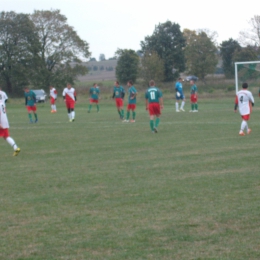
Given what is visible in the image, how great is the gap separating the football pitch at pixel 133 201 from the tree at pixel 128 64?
194ft

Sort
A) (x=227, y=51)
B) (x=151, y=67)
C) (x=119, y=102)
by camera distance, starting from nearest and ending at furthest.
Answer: (x=119, y=102)
(x=151, y=67)
(x=227, y=51)

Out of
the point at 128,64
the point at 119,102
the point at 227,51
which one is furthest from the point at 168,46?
the point at 119,102

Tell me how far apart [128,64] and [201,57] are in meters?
13.8

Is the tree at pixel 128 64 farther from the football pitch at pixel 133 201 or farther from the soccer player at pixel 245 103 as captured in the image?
the football pitch at pixel 133 201

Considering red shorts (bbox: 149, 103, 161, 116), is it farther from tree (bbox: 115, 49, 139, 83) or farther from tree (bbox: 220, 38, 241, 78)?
tree (bbox: 220, 38, 241, 78)

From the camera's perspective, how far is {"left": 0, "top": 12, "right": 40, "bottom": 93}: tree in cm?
6956

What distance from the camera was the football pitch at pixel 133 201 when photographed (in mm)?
5746

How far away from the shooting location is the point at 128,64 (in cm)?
7388

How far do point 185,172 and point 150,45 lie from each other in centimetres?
6910

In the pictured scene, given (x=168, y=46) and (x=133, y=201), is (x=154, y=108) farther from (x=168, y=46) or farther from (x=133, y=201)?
(x=168, y=46)

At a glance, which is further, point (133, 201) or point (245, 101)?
point (245, 101)

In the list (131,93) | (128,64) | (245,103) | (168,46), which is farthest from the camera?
(168,46)

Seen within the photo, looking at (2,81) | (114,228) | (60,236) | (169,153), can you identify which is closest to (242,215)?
(114,228)

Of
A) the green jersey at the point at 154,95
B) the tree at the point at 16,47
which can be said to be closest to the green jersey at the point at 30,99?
the green jersey at the point at 154,95
